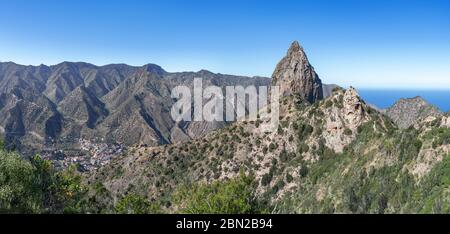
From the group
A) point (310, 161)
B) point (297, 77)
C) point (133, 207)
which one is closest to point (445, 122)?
point (310, 161)

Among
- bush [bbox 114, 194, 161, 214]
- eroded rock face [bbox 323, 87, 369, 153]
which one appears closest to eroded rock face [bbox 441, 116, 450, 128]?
eroded rock face [bbox 323, 87, 369, 153]

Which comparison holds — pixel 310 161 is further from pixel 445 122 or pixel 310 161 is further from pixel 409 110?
pixel 409 110

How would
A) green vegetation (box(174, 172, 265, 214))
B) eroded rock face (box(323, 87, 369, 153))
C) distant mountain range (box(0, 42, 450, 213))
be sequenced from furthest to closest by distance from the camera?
eroded rock face (box(323, 87, 369, 153))
distant mountain range (box(0, 42, 450, 213))
green vegetation (box(174, 172, 265, 214))

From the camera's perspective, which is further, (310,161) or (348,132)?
(310,161)

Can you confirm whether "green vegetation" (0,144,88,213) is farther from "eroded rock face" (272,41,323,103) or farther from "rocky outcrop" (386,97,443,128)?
"rocky outcrop" (386,97,443,128)

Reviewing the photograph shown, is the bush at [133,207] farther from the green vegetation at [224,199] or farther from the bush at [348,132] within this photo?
the bush at [348,132]

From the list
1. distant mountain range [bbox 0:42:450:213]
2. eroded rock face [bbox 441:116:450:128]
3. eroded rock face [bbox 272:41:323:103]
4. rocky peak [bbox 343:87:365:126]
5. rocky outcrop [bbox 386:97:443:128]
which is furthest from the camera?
rocky outcrop [bbox 386:97:443:128]

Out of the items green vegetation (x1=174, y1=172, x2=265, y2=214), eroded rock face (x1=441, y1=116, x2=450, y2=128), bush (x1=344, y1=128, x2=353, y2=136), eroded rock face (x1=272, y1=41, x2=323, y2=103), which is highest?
eroded rock face (x1=272, y1=41, x2=323, y2=103)

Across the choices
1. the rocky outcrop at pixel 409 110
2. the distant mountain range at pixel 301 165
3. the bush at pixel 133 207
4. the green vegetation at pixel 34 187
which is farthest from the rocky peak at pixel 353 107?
the rocky outcrop at pixel 409 110
